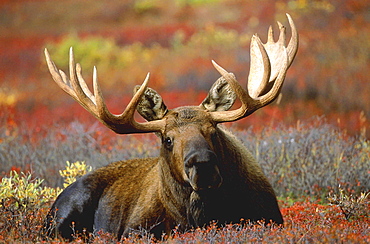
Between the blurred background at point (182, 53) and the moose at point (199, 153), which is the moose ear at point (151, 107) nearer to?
the moose at point (199, 153)

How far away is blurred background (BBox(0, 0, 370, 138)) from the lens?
1409 centimetres

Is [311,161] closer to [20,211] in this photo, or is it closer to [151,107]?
[151,107]

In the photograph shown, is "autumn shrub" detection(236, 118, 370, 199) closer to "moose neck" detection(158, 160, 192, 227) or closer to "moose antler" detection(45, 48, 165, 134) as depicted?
"moose neck" detection(158, 160, 192, 227)

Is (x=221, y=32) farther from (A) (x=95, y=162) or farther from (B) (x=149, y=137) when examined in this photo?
(A) (x=95, y=162)

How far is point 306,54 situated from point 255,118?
4207 millimetres

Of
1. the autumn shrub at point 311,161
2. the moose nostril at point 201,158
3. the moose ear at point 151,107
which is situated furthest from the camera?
the autumn shrub at point 311,161

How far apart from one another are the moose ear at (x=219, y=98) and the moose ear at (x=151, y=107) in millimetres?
372

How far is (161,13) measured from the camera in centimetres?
2797

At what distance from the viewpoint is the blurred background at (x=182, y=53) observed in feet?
46.2

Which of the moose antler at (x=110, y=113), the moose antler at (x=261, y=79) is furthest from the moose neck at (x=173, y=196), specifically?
the moose antler at (x=261, y=79)

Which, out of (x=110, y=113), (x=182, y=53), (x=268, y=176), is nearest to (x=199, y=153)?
(x=110, y=113)

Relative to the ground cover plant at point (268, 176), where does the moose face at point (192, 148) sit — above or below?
above

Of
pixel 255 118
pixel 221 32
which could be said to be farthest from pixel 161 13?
pixel 255 118

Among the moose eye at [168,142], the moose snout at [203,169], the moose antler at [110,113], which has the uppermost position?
the moose antler at [110,113]
